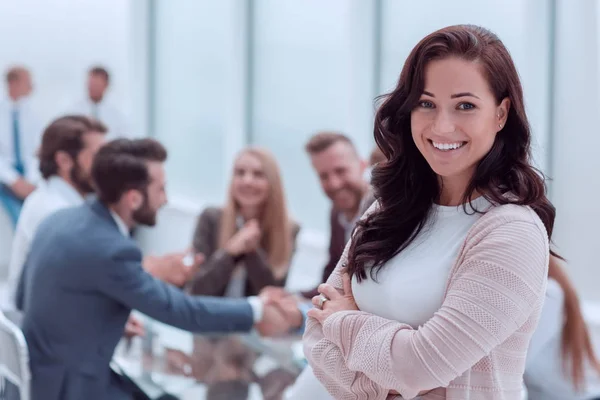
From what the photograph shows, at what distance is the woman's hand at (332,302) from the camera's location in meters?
1.54

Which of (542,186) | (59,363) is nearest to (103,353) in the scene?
(59,363)

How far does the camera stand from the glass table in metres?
2.25

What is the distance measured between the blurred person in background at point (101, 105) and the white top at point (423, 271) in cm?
632

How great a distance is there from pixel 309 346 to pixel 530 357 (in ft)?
3.21

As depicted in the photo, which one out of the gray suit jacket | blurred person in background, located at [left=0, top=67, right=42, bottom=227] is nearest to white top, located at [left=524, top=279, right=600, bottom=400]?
the gray suit jacket

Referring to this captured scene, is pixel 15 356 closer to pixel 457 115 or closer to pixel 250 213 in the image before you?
pixel 457 115

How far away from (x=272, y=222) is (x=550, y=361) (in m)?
1.68

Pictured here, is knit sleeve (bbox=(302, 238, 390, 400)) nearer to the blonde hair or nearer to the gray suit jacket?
the gray suit jacket

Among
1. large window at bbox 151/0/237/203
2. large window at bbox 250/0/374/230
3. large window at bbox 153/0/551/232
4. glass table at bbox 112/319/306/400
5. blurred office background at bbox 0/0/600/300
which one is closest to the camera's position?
glass table at bbox 112/319/306/400

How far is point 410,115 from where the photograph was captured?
148cm

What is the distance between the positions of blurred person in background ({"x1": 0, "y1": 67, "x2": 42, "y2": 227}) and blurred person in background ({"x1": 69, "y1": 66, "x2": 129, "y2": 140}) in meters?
0.42

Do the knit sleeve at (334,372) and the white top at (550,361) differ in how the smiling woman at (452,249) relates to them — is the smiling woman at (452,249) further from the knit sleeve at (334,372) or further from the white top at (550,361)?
the white top at (550,361)

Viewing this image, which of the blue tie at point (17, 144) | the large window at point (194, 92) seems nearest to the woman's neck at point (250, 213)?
the large window at point (194, 92)

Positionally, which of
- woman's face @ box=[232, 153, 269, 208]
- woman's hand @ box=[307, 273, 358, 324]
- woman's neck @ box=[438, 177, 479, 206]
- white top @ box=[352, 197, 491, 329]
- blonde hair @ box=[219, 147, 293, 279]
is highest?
woman's neck @ box=[438, 177, 479, 206]
